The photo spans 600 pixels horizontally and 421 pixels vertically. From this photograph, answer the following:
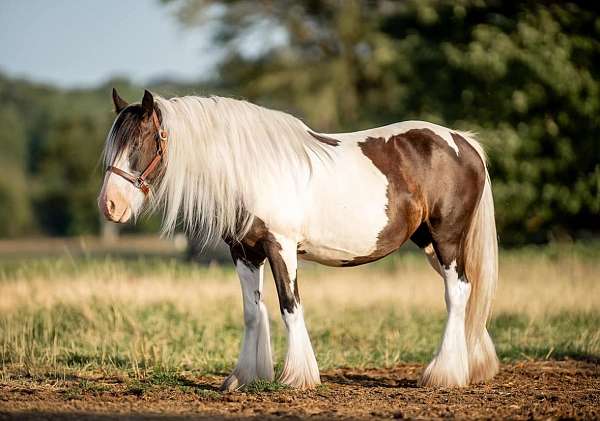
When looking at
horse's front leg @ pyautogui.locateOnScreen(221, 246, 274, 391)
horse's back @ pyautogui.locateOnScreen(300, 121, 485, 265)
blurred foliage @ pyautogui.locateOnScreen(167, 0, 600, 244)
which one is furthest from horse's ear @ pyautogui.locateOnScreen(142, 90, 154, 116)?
blurred foliage @ pyautogui.locateOnScreen(167, 0, 600, 244)

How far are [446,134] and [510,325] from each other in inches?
145

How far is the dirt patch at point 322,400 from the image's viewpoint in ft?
13.9

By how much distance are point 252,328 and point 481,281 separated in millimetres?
1964

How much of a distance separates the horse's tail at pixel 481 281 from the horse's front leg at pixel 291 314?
1.46m

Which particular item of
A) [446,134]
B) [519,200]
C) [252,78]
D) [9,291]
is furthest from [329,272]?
[252,78]

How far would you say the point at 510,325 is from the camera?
8.62 meters

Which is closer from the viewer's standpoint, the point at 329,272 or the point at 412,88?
the point at 329,272

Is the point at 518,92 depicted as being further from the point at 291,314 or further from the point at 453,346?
the point at 291,314

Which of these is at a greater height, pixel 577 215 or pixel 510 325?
pixel 577 215

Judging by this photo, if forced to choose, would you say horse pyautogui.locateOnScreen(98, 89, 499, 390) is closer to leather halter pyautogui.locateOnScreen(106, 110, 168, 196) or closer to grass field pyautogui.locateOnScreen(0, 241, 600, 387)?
leather halter pyautogui.locateOnScreen(106, 110, 168, 196)

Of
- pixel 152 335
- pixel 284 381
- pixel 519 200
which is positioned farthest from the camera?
pixel 519 200

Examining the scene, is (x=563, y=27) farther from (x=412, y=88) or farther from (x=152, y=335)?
(x=152, y=335)

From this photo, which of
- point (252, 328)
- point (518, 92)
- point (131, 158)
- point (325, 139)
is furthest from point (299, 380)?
point (518, 92)

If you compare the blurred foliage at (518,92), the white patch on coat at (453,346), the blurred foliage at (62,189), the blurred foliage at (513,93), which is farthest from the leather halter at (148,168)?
the blurred foliage at (62,189)
